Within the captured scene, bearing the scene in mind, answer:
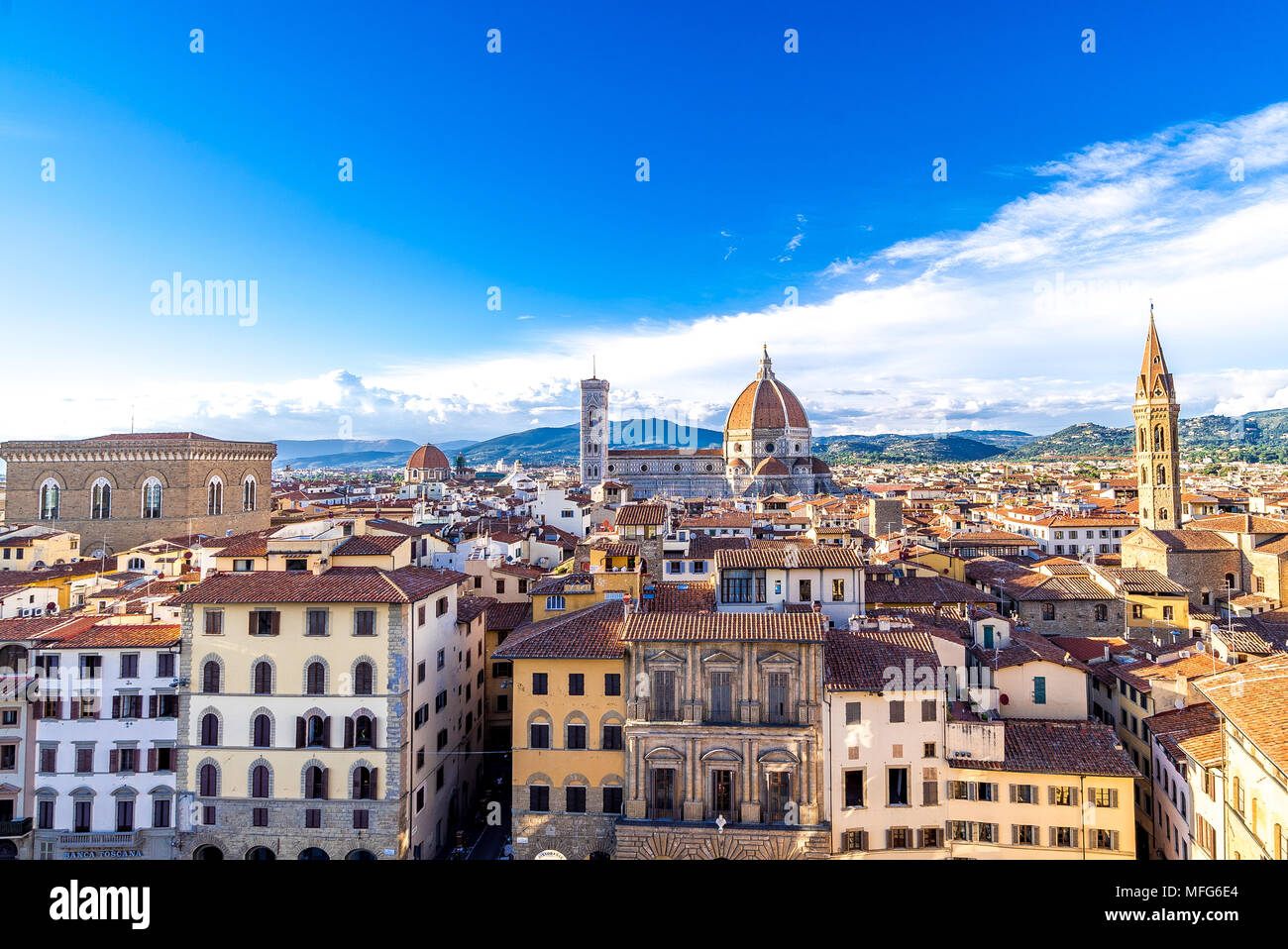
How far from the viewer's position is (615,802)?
58.5 feet

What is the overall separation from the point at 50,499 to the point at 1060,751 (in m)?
56.2

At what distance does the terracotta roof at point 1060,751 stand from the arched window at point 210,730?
1821 cm

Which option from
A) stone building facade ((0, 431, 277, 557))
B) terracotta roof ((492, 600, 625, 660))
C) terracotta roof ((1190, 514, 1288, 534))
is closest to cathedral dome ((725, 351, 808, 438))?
terracotta roof ((1190, 514, 1288, 534))

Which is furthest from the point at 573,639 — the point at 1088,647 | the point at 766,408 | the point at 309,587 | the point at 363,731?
the point at 766,408

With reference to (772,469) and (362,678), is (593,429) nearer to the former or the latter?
(772,469)

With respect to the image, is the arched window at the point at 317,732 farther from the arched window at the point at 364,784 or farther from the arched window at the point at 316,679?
the arched window at the point at 364,784

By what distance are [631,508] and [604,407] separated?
7798cm

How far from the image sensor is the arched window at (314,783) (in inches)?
733

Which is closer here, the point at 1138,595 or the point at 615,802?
the point at 615,802

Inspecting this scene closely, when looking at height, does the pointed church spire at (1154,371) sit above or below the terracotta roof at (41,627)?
above

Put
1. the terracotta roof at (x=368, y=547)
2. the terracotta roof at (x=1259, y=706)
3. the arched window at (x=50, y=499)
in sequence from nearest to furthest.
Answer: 1. the terracotta roof at (x=1259, y=706)
2. the terracotta roof at (x=368, y=547)
3. the arched window at (x=50, y=499)

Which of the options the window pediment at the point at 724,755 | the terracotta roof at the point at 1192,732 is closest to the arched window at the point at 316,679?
the window pediment at the point at 724,755
